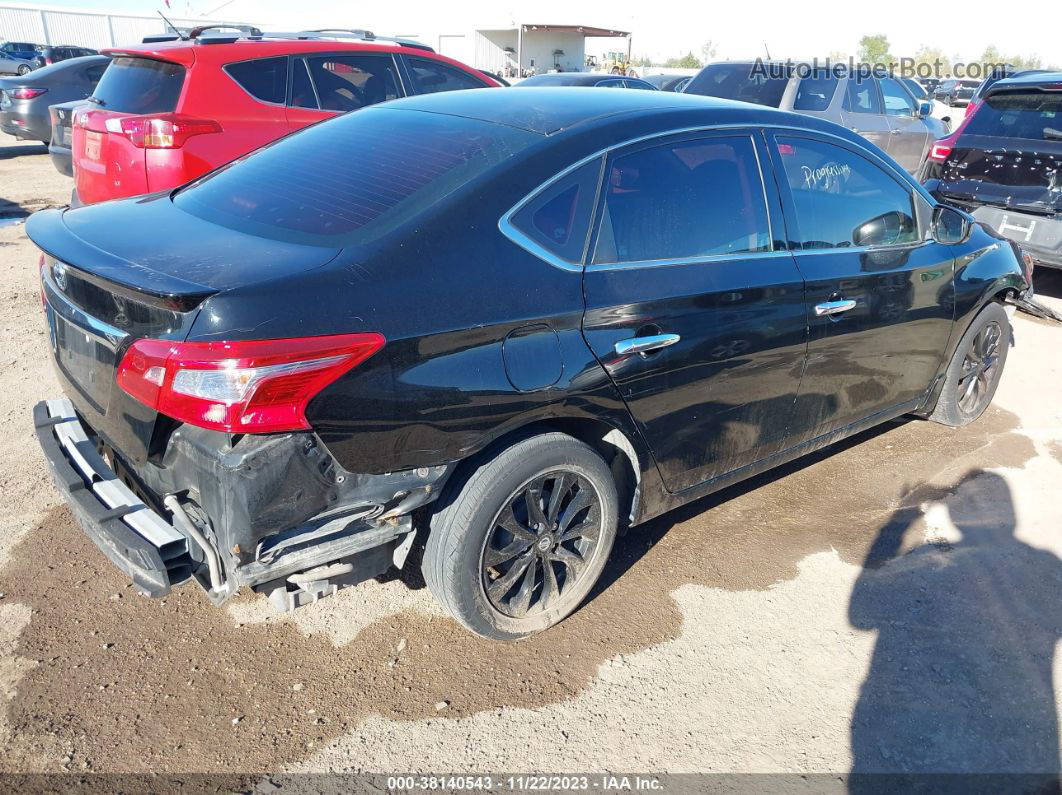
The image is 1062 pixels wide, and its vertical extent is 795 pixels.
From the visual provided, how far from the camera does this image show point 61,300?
9.00 feet

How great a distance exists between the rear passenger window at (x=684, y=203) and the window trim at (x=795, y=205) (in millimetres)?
133

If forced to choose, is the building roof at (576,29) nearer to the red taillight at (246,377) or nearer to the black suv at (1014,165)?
the black suv at (1014,165)

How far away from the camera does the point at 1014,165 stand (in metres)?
7.02

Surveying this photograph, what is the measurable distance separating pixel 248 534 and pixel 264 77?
16.4 feet

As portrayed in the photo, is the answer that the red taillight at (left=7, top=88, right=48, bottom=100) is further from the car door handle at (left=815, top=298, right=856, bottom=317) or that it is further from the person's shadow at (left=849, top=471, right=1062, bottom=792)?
the person's shadow at (left=849, top=471, right=1062, bottom=792)

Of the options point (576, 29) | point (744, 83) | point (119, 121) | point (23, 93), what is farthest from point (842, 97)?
point (576, 29)

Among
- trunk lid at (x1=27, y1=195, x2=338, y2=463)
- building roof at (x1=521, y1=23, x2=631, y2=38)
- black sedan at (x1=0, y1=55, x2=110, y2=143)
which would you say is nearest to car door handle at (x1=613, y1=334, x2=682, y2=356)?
trunk lid at (x1=27, y1=195, x2=338, y2=463)

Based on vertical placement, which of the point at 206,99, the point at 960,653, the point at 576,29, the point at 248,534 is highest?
the point at 206,99

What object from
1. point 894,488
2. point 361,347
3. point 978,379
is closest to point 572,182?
point 361,347

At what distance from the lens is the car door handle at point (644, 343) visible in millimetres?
2838

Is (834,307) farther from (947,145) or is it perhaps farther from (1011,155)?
(947,145)

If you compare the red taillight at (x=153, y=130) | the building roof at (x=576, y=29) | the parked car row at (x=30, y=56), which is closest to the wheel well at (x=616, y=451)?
the red taillight at (x=153, y=130)

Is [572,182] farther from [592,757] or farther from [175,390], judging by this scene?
[592,757]

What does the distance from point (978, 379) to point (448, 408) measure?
376cm
